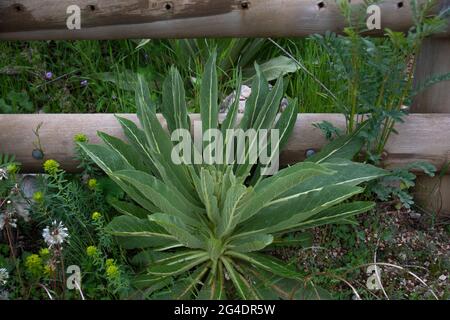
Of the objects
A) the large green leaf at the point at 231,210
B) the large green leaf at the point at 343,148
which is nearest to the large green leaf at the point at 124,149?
the large green leaf at the point at 231,210

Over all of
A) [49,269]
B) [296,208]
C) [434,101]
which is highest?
[434,101]

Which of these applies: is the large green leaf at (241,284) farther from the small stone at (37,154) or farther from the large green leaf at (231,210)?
the small stone at (37,154)

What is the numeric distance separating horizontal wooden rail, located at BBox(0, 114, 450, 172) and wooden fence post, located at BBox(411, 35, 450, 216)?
0.29 ft

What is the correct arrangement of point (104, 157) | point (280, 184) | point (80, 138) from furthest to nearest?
point (80, 138) < point (104, 157) < point (280, 184)

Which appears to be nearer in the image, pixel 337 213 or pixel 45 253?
pixel 45 253

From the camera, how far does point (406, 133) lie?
2225 millimetres

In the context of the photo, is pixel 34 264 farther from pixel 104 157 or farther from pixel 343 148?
pixel 343 148

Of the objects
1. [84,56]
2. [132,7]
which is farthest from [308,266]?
[84,56]

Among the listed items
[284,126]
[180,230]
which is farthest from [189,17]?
[180,230]

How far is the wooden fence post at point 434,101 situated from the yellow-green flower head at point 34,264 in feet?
4.87

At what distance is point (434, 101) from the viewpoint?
2.31 m

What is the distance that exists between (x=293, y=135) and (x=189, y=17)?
23.1 inches

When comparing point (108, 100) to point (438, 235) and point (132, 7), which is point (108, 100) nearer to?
point (132, 7)

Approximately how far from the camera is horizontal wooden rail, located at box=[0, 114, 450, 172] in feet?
7.29
